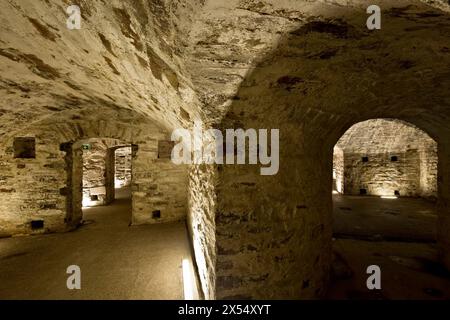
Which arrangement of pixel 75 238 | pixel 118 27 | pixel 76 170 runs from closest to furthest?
pixel 118 27 < pixel 75 238 < pixel 76 170

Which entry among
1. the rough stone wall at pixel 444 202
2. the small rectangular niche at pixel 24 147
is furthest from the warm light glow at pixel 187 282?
the small rectangular niche at pixel 24 147

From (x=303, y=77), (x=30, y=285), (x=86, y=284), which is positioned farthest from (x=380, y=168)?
(x=30, y=285)

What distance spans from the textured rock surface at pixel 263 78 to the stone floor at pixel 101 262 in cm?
157

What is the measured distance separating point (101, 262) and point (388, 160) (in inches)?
439

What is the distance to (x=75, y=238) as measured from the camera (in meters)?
5.25

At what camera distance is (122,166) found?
1245cm

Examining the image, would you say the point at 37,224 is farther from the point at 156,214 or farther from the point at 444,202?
the point at 444,202

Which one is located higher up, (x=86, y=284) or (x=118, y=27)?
(x=118, y=27)

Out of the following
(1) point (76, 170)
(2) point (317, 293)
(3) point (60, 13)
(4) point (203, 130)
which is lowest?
(2) point (317, 293)

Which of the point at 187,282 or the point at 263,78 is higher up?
the point at 263,78

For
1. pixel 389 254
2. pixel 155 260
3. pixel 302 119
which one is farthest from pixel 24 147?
pixel 389 254
